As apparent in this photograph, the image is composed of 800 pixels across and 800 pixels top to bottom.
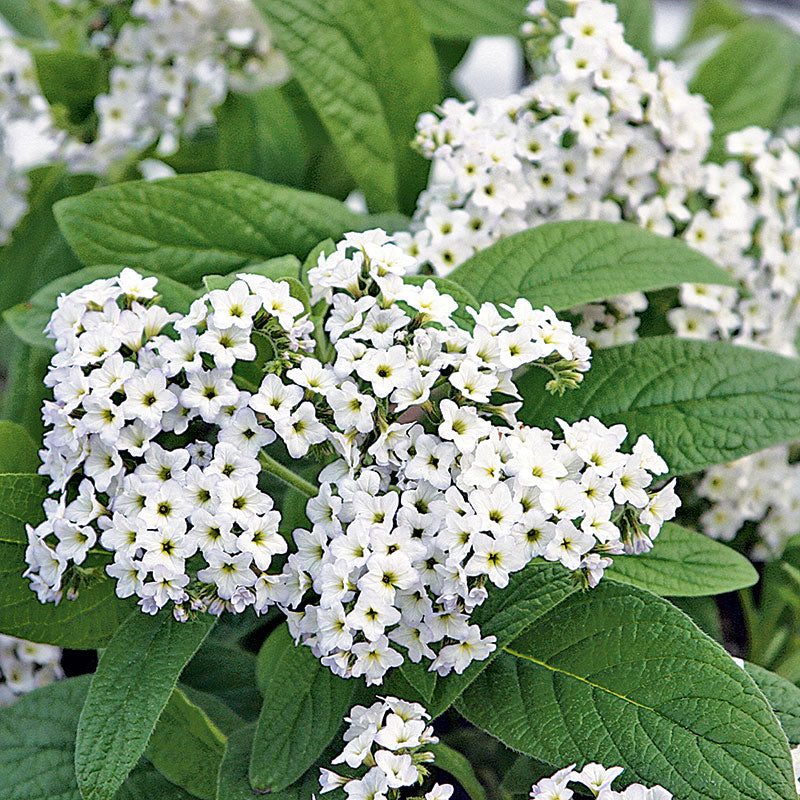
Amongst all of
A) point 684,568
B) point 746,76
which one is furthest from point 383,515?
point 746,76

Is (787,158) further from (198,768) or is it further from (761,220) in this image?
(198,768)

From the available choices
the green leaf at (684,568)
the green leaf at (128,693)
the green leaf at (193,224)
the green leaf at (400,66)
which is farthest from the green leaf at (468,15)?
the green leaf at (128,693)

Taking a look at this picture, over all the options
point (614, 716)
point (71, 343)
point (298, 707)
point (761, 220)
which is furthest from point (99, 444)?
point (761, 220)

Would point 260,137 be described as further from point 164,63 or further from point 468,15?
point 468,15

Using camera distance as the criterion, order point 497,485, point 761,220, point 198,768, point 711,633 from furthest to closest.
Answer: point 761,220, point 711,633, point 198,768, point 497,485

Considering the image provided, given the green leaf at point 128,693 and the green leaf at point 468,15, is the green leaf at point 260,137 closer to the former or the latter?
the green leaf at point 468,15
